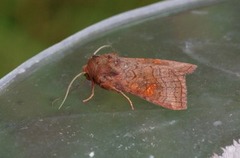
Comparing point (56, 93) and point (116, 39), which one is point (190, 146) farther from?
point (116, 39)

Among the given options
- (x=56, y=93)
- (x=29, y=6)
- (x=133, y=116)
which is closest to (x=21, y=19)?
(x=29, y=6)

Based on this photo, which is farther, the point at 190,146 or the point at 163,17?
the point at 163,17

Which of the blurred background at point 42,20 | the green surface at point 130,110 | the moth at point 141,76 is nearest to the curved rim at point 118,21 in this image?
the green surface at point 130,110

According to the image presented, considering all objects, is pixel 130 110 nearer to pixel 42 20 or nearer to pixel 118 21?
pixel 118 21

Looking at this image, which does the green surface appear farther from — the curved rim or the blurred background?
the blurred background

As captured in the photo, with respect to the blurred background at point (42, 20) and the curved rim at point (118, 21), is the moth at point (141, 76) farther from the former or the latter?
the blurred background at point (42, 20)

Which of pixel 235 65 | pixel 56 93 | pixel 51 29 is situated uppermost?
pixel 56 93
